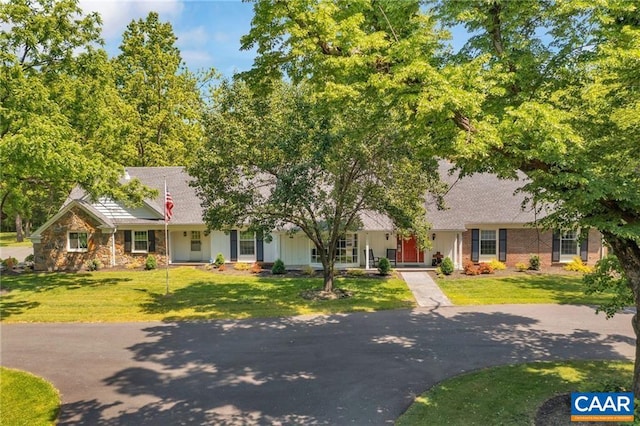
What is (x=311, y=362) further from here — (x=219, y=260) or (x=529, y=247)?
(x=529, y=247)

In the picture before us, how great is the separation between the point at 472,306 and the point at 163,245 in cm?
1877

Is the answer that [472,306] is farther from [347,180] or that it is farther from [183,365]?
[183,365]

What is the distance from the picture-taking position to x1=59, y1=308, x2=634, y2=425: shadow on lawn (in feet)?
29.7

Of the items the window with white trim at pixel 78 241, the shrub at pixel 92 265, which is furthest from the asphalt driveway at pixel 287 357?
the window with white trim at pixel 78 241

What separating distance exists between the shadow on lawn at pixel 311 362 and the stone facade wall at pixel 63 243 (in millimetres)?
14268

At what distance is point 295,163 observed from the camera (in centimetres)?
1664

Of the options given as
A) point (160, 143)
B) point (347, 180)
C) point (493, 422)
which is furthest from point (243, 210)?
point (160, 143)

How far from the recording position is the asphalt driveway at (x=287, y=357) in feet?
30.1

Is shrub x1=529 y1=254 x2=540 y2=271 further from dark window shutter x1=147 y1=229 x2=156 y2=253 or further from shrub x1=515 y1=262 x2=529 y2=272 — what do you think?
dark window shutter x1=147 y1=229 x2=156 y2=253

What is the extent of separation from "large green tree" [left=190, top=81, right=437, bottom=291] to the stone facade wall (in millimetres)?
12801

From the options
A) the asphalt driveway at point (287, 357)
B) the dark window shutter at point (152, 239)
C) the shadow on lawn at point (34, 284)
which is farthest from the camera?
the dark window shutter at point (152, 239)

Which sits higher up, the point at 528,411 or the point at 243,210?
the point at 243,210

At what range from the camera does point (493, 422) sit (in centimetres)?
823

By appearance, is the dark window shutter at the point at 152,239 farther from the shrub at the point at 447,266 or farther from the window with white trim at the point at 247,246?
the shrub at the point at 447,266
